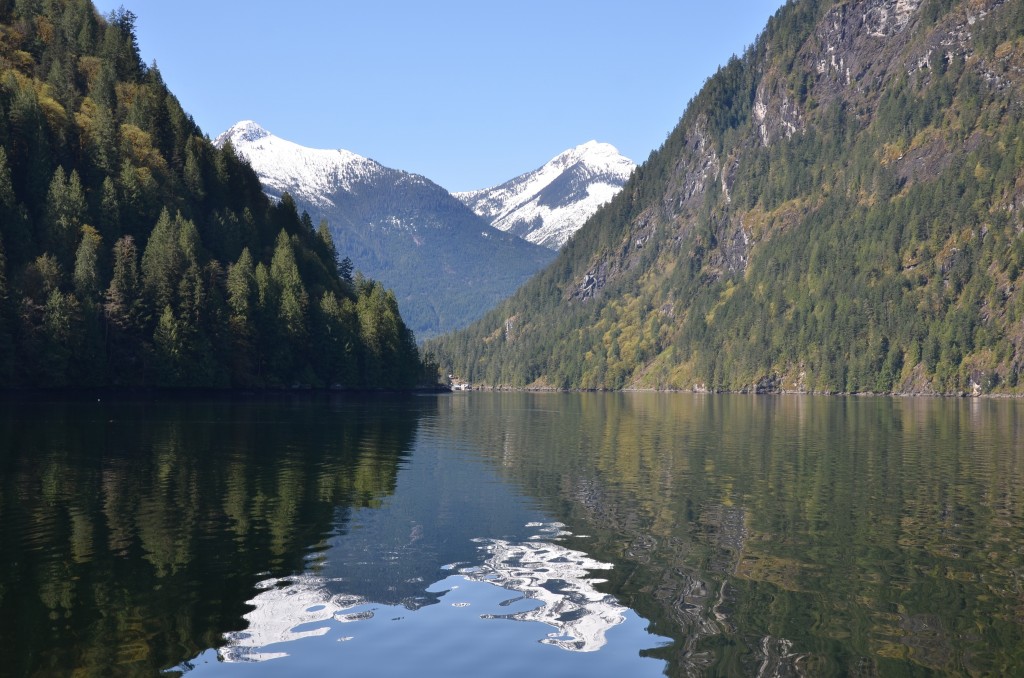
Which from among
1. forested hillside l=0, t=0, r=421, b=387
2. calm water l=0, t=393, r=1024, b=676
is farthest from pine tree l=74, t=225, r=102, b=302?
calm water l=0, t=393, r=1024, b=676

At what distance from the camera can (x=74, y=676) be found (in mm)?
24562

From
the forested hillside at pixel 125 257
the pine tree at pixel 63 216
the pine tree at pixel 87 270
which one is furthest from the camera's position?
the pine tree at pixel 63 216

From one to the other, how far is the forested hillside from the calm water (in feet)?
221

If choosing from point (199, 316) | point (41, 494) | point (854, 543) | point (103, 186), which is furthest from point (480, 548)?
point (103, 186)

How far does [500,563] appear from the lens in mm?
38500

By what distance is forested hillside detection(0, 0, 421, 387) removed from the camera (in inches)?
5477

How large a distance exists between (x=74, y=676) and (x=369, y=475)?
129 ft

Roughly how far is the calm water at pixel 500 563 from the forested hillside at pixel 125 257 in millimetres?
67482

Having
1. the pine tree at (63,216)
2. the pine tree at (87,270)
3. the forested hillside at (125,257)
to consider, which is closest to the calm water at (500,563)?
the forested hillside at (125,257)

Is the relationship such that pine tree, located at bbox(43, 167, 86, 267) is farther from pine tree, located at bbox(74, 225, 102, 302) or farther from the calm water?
the calm water

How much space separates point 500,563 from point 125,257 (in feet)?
415

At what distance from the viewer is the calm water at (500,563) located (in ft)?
90.2

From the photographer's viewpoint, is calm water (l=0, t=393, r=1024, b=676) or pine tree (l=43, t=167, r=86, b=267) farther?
pine tree (l=43, t=167, r=86, b=267)

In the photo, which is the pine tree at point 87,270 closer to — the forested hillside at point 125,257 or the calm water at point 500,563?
the forested hillside at point 125,257
